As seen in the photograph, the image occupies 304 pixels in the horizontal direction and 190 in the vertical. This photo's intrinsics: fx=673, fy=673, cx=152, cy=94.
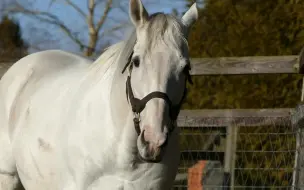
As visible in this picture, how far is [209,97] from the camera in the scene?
7.67 meters

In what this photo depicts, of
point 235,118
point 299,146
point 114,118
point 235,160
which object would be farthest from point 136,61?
point 235,160

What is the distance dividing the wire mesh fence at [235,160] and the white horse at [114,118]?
184 centimetres

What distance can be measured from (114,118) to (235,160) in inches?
Result: 117

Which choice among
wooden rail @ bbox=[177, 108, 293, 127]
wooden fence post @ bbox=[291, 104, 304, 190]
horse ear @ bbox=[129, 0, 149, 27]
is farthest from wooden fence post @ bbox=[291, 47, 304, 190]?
horse ear @ bbox=[129, 0, 149, 27]

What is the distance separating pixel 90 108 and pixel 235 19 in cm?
518

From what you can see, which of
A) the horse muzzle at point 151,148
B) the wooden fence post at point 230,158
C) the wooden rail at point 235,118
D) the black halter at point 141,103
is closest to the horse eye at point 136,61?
the black halter at point 141,103

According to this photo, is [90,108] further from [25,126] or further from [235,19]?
[235,19]

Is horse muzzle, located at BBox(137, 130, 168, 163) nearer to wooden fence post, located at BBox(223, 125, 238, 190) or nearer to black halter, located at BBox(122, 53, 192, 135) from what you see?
black halter, located at BBox(122, 53, 192, 135)

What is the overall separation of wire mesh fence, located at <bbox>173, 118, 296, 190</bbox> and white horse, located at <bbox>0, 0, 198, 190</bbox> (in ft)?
6.05

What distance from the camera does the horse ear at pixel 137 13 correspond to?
3096 mm

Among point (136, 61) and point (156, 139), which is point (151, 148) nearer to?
point (156, 139)

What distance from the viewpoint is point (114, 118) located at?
3279 millimetres

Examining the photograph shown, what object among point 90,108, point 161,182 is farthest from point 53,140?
point 161,182

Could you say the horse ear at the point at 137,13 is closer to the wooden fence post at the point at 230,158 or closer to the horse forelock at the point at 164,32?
the horse forelock at the point at 164,32
